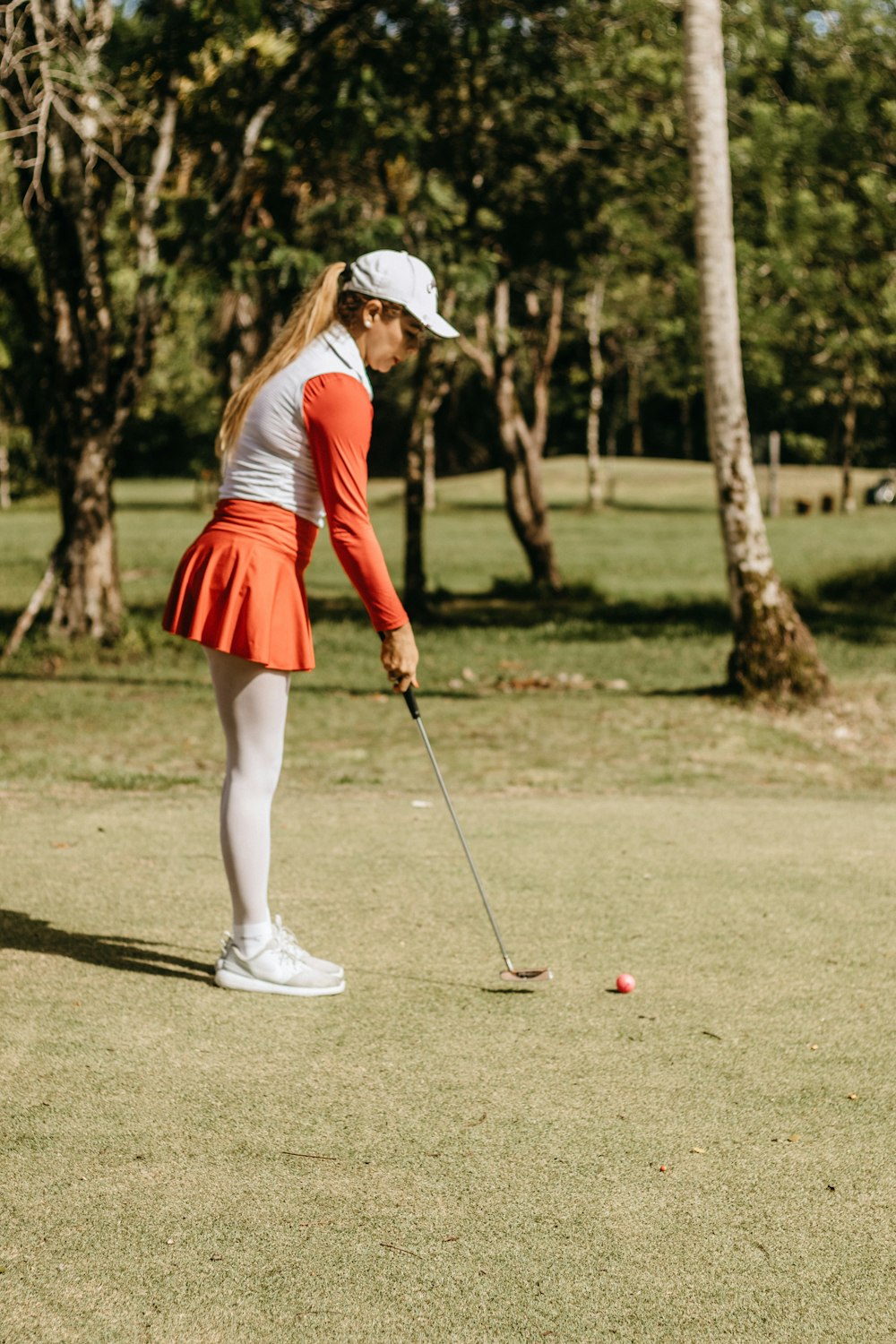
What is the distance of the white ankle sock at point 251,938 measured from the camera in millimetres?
4902

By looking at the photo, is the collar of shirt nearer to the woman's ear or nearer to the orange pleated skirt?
the woman's ear

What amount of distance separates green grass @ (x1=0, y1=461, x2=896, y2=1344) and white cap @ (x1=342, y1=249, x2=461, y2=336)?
2.23m

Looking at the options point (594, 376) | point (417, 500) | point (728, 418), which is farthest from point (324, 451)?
point (594, 376)

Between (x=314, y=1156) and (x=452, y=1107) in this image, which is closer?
(x=314, y=1156)

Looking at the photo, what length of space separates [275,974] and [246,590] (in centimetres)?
128

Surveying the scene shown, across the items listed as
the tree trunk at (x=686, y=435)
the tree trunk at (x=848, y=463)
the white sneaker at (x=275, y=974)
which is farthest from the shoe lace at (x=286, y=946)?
the tree trunk at (x=686, y=435)

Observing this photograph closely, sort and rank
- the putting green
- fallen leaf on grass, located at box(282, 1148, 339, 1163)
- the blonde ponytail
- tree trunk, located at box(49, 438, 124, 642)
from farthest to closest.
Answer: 1. tree trunk, located at box(49, 438, 124, 642)
2. the blonde ponytail
3. fallen leaf on grass, located at box(282, 1148, 339, 1163)
4. the putting green

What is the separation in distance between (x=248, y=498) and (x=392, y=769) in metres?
5.90

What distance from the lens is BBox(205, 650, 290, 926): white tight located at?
4793mm

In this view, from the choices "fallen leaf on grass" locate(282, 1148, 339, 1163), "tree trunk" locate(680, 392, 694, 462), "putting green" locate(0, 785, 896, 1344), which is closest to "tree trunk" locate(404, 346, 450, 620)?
"putting green" locate(0, 785, 896, 1344)

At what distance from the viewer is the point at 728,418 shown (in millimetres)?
12656

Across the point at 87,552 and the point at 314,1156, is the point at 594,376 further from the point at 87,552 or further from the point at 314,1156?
the point at 314,1156

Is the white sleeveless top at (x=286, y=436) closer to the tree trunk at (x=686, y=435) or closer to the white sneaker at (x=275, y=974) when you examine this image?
the white sneaker at (x=275, y=974)

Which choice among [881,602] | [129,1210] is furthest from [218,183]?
[129,1210]
